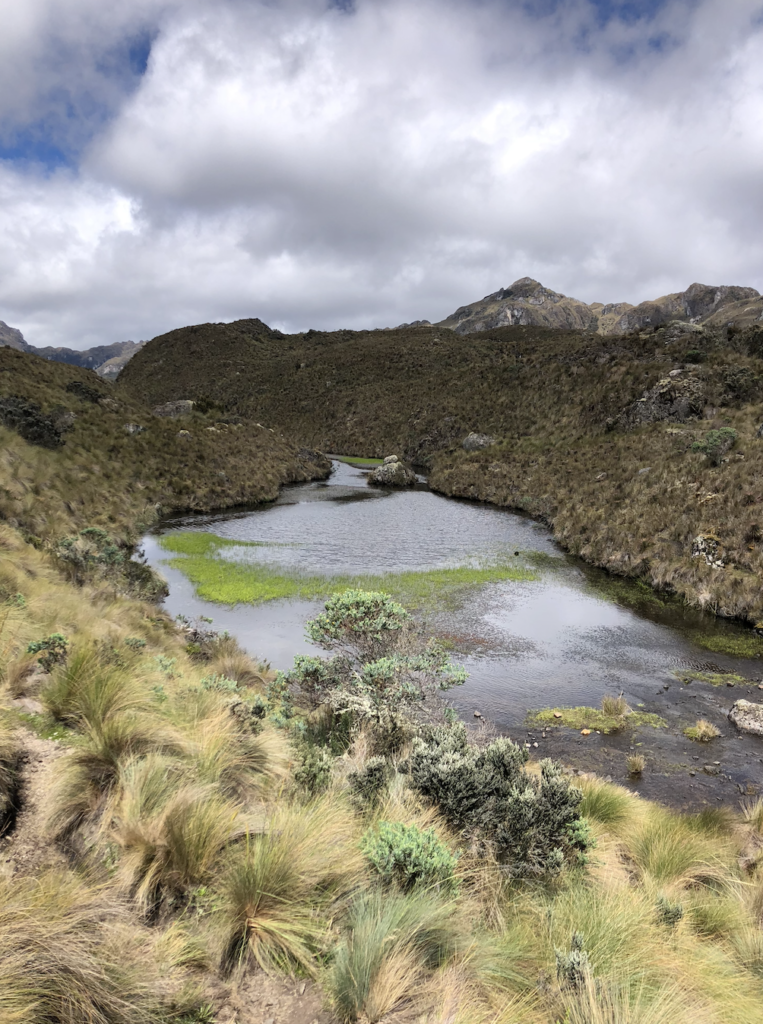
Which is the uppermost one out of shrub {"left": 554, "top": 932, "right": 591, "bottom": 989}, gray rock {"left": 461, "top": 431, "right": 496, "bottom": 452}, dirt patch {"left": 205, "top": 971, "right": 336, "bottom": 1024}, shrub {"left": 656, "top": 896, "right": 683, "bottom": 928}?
gray rock {"left": 461, "top": 431, "right": 496, "bottom": 452}

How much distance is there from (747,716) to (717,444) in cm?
1990

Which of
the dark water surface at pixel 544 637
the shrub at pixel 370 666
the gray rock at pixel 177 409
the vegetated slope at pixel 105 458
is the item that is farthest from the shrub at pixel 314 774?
the gray rock at pixel 177 409

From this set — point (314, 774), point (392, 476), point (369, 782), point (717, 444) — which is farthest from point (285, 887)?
point (392, 476)

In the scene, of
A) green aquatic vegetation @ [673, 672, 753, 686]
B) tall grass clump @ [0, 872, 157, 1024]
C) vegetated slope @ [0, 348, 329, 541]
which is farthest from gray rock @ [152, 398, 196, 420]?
tall grass clump @ [0, 872, 157, 1024]

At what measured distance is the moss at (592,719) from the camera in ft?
36.4

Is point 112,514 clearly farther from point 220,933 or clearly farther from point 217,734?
point 220,933

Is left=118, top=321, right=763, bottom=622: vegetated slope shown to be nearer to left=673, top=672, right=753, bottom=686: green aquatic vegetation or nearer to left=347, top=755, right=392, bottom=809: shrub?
left=673, top=672, right=753, bottom=686: green aquatic vegetation

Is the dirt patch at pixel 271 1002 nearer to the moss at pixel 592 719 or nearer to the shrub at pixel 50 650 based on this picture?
the shrub at pixel 50 650

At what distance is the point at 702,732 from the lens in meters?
10.6

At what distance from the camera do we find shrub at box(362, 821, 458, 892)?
12.7 ft

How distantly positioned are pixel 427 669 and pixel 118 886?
240 inches

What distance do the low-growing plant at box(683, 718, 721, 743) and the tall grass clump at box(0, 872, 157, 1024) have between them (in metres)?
11.4

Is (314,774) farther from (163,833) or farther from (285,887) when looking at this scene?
(163,833)

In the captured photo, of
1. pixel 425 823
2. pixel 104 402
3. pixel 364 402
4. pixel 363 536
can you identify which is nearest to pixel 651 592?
pixel 363 536
